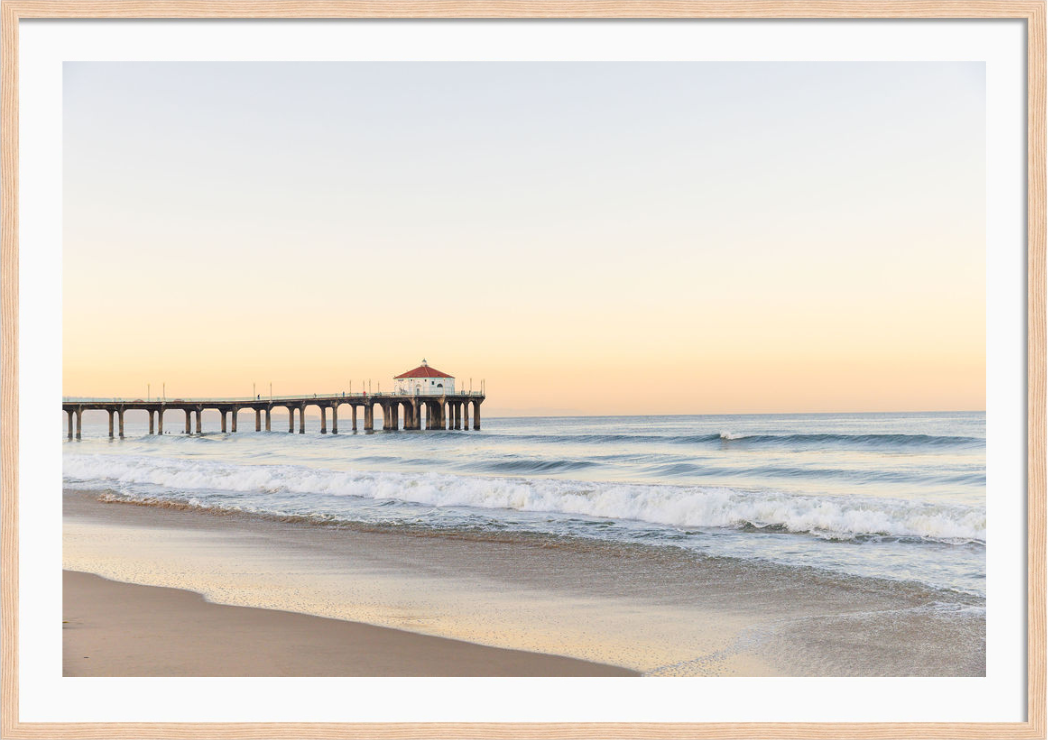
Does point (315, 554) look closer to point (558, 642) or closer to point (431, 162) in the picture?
point (558, 642)

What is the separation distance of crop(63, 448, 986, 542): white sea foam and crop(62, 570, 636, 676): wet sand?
→ 14.1 feet

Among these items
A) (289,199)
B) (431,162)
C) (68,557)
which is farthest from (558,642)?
(289,199)

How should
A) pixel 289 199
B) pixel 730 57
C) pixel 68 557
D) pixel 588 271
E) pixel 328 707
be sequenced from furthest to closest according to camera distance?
pixel 588 271
pixel 289 199
pixel 68 557
pixel 730 57
pixel 328 707

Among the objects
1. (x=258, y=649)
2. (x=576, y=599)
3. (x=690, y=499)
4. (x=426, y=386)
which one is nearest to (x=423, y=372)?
(x=426, y=386)

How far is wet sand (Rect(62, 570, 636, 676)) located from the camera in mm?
3102

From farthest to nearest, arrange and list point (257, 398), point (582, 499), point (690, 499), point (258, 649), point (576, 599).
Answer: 1. point (257, 398)
2. point (582, 499)
3. point (690, 499)
4. point (576, 599)
5. point (258, 649)

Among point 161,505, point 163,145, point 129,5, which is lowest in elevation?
point 161,505

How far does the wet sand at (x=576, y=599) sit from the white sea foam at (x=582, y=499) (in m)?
1.58

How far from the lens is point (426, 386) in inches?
1631

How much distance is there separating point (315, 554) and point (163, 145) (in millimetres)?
3654

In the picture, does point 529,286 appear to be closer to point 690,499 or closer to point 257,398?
point 690,499

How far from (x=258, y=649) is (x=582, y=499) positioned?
559cm

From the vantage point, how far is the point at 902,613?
13.4ft

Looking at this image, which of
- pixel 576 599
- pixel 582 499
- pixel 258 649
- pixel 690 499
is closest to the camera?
pixel 258 649
